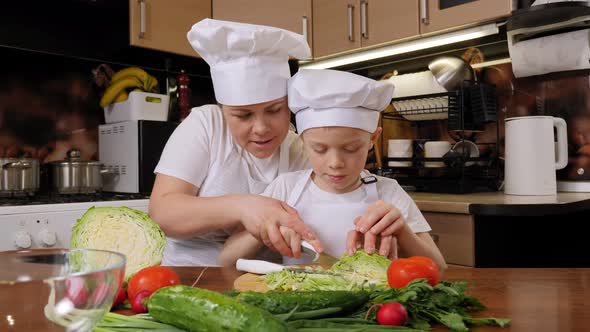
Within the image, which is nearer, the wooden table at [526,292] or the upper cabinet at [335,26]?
the wooden table at [526,292]

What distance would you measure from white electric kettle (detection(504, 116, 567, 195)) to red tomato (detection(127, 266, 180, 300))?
1675mm

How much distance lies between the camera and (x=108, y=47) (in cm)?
257

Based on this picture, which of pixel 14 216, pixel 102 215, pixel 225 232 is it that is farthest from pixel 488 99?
pixel 14 216

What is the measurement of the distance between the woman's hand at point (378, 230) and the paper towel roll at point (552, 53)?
153 centimetres

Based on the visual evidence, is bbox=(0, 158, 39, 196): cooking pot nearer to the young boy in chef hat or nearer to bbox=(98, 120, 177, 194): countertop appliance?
bbox=(98, 120, 177, 194): countertop appliance

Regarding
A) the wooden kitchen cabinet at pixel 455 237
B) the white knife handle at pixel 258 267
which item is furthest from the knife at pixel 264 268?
the wooden kitchen cabinet at pixel 455 237

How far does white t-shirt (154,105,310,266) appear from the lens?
50.9 inches

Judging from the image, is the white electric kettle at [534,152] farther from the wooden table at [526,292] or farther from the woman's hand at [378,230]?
the woman's hand at [378,230]

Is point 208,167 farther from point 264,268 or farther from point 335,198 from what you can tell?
point 264,268

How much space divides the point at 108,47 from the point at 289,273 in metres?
2.08

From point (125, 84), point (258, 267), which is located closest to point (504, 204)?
point (258, 267)

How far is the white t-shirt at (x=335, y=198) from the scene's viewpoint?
1282mm

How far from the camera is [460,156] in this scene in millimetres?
2203

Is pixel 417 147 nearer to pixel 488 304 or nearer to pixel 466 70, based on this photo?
pixel 466 70
